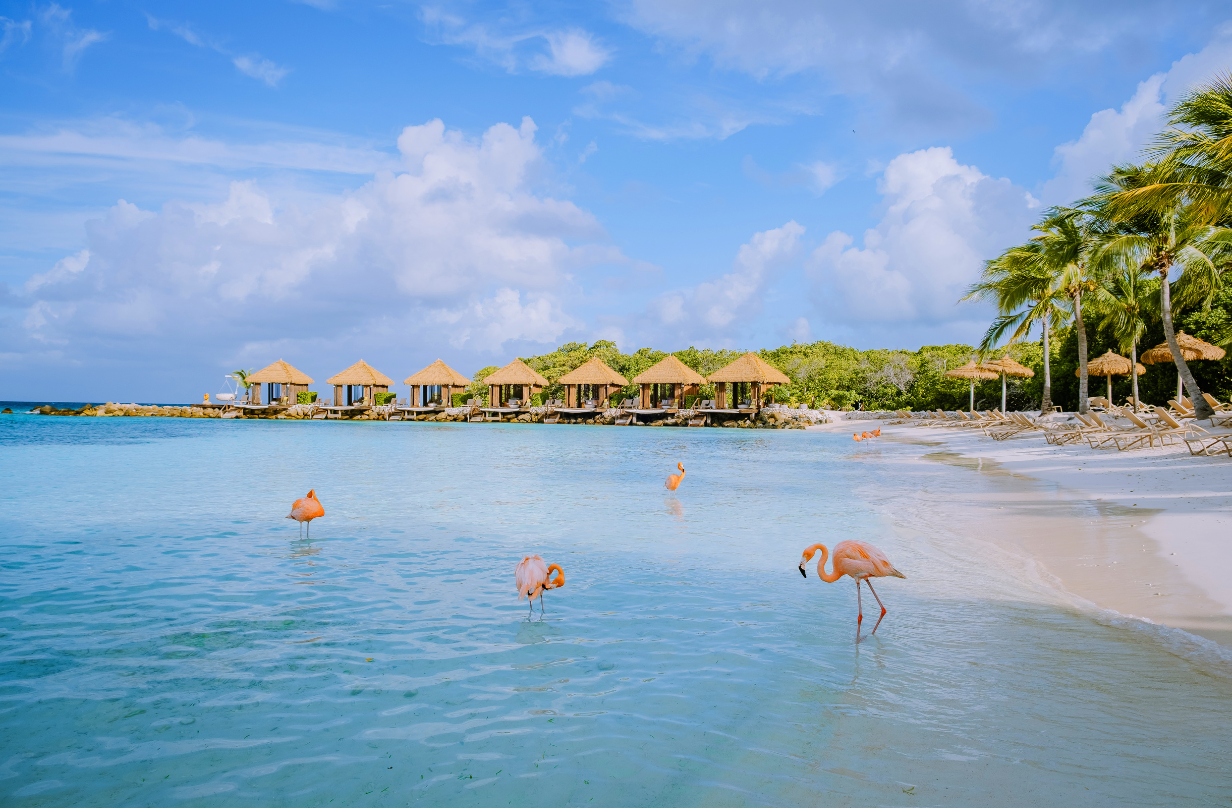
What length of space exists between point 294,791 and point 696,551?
192 inches

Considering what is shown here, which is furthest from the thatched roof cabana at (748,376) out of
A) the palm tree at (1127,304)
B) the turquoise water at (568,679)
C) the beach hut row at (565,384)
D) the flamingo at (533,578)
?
the flamingo at (533,578)

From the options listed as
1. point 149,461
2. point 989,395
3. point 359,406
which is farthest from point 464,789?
point 359,406

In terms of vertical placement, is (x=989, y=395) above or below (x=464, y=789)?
above

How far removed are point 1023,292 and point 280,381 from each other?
42.9 meters

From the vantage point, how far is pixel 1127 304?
2202 centimetres

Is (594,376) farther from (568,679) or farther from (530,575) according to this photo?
(568,679)

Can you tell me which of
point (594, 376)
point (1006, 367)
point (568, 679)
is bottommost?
point (568, 679)

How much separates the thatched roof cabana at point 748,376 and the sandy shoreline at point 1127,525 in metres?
23.3

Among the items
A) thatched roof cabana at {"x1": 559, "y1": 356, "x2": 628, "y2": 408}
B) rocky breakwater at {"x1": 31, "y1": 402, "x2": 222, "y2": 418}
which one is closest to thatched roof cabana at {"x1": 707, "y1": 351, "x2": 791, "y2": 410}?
thatched roof cabana at {"x1": 559, "y1": 356, "x2": 628, "y2": 408}

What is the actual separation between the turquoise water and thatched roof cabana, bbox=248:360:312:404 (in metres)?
42.0

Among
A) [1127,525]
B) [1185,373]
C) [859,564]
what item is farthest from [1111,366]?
[859,564]

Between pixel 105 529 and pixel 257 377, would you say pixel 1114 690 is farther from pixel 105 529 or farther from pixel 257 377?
pixel 257 377

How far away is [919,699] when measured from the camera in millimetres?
3428

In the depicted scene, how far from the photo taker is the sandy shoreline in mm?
4816
